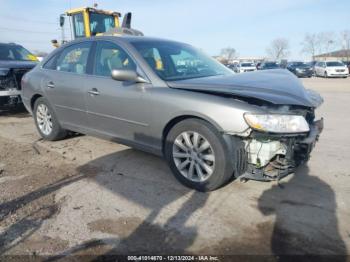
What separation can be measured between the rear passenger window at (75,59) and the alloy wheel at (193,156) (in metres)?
1.96

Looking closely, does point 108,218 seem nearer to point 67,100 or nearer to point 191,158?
point 191,158

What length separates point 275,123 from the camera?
127 inches

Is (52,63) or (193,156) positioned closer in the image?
(193,156)

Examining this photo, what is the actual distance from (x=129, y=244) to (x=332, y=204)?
207cm

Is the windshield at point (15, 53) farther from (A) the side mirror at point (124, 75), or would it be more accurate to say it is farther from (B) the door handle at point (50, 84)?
(A) the side mirror at point (124, 75)

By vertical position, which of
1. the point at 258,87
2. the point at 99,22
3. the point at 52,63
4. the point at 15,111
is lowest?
the point at 15,111

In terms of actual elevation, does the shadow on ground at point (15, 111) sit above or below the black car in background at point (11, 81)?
below

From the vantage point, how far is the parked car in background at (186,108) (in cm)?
334

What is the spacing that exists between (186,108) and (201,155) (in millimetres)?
527

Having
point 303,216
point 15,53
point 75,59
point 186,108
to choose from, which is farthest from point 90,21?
point 303,216

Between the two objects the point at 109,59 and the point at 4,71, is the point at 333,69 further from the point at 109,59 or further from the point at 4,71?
the point at 109,59

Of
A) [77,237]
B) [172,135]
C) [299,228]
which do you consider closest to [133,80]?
[172,135]

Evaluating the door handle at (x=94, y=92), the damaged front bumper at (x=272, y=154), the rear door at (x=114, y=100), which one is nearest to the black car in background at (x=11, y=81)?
the rear door at (x=114, y=100)

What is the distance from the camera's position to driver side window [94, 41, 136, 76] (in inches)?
171
